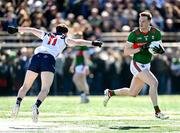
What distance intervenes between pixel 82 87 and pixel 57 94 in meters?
3.60

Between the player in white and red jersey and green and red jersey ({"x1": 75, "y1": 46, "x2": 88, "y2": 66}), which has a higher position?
green and red jersey ({"x1": 75, "y1": 46, "x2": 88, "y2": 66})

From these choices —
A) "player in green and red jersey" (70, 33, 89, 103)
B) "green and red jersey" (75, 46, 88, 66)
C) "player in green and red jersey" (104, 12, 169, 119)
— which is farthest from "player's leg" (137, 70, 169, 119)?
"green and red jersey" (75, 46, 88, 66)

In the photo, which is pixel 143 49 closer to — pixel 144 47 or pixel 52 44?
pixel 144 47

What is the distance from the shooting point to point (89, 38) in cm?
2636

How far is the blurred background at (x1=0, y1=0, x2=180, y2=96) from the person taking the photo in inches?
1043

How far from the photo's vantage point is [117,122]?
48.8 feet

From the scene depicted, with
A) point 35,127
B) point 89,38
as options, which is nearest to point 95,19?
point 89,38

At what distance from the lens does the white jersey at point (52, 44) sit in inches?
594

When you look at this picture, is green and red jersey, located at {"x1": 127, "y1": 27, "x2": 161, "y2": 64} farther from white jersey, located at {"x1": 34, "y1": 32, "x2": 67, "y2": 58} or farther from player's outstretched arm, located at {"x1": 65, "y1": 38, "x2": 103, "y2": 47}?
white jersey, located at {"x1": 34, "y1": 32, "x2": 67, "y2": 58}

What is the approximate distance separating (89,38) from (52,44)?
11.3 meters

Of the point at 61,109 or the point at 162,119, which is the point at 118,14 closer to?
the point at 61,109

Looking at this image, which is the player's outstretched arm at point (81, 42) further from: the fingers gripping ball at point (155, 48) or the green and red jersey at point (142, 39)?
the fingers gripping ball at point (155, 48)

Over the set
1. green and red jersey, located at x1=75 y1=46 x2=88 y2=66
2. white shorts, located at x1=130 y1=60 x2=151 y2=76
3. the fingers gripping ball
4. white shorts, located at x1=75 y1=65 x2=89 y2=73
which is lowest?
white shorts, located at x1=130 y1=60 x2=151 y2=76

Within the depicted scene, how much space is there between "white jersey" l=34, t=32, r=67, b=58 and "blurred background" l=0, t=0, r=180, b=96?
10.4 metres
